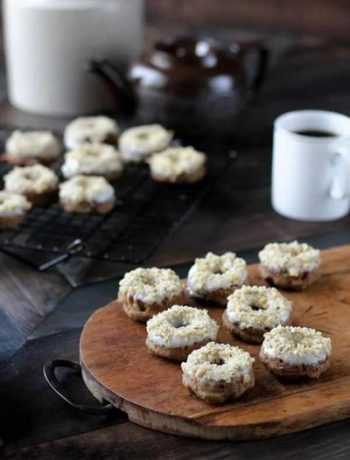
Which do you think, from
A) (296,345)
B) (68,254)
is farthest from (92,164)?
(296,345)

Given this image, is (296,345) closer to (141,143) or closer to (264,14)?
(141,143)

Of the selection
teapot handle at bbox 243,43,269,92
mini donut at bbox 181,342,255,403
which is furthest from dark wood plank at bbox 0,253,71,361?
teapot handle at bbox 243,43,269,92

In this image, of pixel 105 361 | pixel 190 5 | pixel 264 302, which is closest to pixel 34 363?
pixel 105 361

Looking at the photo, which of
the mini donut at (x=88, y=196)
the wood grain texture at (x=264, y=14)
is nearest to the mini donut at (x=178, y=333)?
the mini donut at (x=88, y=196)

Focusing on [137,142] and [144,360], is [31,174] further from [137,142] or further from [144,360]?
[144,360]

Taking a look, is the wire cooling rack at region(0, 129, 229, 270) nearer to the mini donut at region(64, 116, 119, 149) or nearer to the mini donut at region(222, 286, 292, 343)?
the mini donut at region(64, 116, 119, 149)

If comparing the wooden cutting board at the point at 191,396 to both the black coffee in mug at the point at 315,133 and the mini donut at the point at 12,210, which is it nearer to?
the mini donut at the point at 12,210
